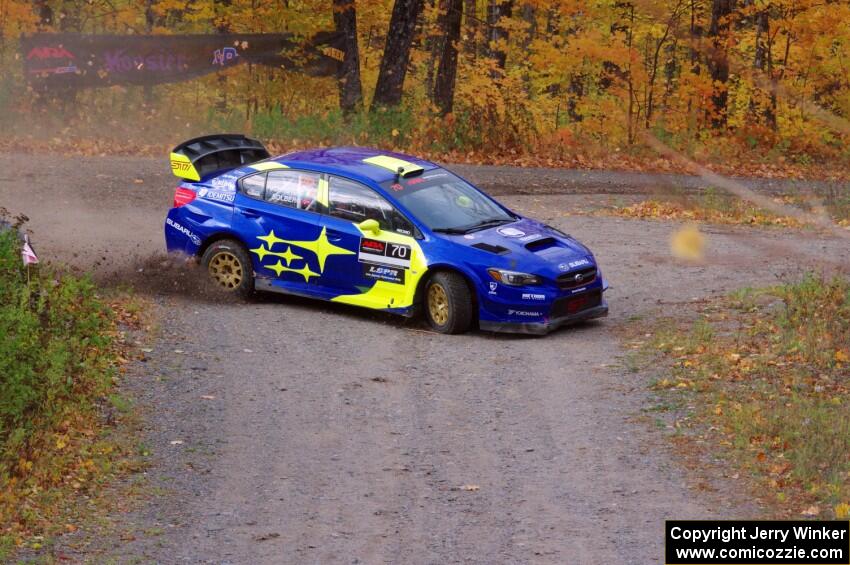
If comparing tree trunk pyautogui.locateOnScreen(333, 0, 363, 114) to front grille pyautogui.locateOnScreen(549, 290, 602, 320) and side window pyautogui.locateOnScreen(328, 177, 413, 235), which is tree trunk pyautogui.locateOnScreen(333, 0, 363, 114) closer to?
side window pyautogui.locateOnScreen(328, 177, 413, 235)

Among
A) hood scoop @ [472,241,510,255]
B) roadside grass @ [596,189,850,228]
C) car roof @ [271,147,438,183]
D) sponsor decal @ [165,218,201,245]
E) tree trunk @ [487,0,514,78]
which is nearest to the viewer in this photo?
hood scoop @ [472,241,510,255]

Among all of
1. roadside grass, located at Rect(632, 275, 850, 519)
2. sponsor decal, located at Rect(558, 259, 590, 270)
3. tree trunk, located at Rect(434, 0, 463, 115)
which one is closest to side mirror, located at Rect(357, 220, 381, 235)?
sponsor decal, located at Rect(558, 259, 590, 270)

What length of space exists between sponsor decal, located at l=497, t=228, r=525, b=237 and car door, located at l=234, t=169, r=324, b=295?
81.4 inches

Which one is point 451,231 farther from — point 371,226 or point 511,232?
point 371,226

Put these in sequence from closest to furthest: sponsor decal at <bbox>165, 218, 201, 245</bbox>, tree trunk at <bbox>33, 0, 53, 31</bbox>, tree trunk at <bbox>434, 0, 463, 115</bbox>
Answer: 1. sponsor decal at <bbox>165, 218, 201, 245</bbox>
2. tree trunk at <bbox>434, 0, 463, 115</bbox>
3. tree trunk at <bbox>33, 0, 53, 31</bbox>

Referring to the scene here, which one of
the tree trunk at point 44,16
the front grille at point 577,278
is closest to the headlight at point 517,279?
the front grille at point 577,278

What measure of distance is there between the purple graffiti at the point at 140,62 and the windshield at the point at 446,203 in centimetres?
1561

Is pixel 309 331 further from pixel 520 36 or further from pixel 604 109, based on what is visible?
pixel 520 36

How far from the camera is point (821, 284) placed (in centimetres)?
1255

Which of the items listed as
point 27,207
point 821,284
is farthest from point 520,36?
point 821,284

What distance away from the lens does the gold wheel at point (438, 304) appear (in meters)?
12.5

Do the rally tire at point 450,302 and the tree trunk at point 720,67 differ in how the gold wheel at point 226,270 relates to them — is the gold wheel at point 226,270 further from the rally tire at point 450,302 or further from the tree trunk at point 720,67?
the tree trunk at point 720,67

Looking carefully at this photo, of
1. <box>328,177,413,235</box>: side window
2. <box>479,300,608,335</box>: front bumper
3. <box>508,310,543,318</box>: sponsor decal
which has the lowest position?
<box>479,300,608,335</box>: front bumper

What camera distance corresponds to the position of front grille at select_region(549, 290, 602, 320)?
12234mm
